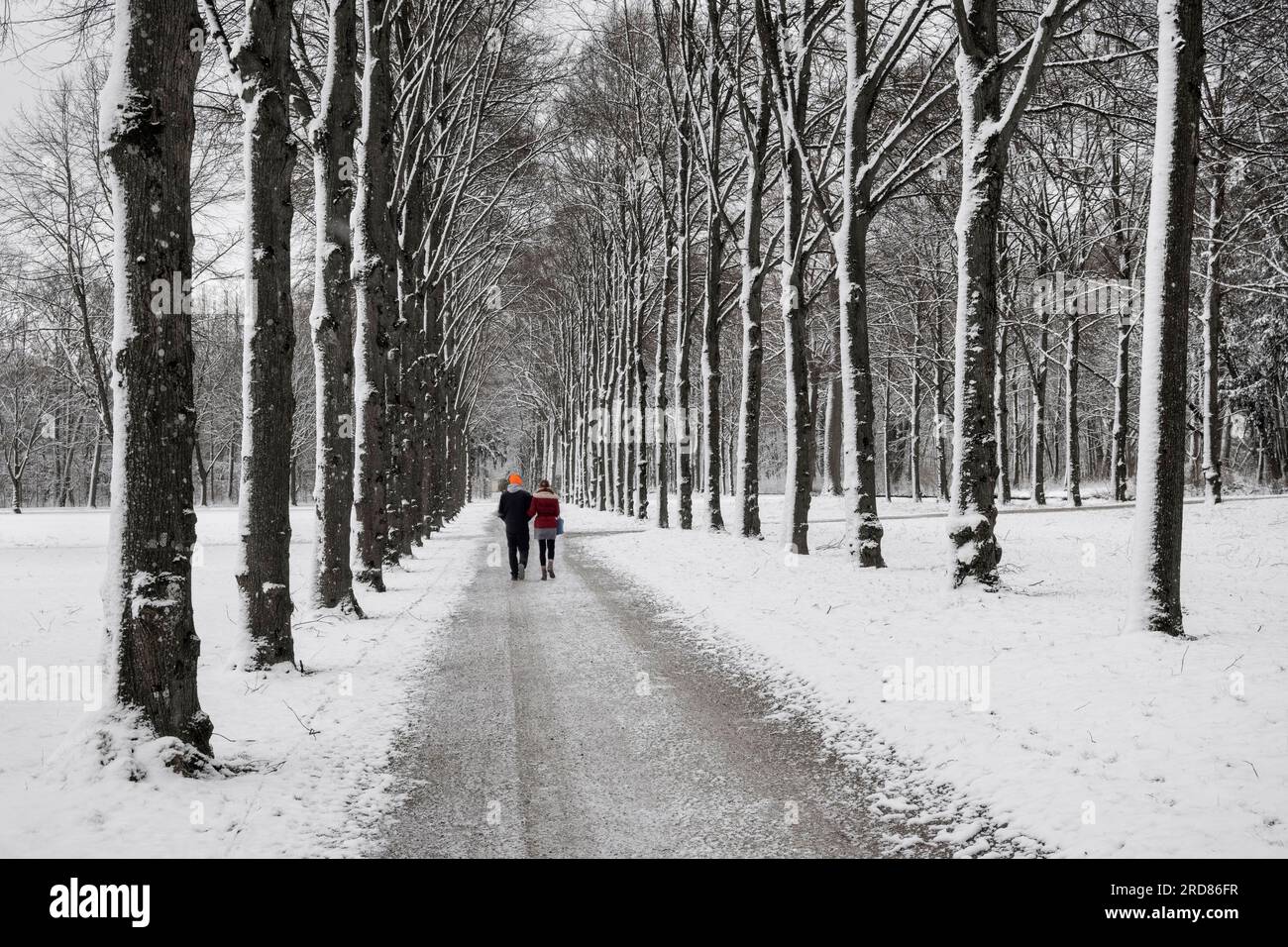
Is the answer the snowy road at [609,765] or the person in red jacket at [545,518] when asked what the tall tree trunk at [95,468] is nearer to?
the person in red jacket at [545,518]

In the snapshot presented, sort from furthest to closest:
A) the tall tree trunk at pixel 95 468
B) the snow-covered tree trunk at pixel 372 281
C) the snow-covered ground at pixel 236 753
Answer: the tall tree trunk at pixel 95 468 < the snow-covered tree trunk at pixel 372 281 < the snow-covered ground at pixel 236 753

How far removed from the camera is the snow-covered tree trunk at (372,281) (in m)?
11.2

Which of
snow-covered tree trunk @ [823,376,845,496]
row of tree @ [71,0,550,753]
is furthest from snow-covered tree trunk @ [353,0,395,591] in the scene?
snow-covered tree trunk @ [823,376,845,496]

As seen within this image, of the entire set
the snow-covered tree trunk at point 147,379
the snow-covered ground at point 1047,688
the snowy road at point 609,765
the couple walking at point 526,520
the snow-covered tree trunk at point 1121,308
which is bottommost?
the snowy road at point 609,765

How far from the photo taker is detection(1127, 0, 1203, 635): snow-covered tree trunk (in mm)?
7168

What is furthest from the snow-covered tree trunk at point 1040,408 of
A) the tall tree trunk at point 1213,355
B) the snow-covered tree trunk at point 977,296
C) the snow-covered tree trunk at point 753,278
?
the snow-covered tree trunk at point 977,296

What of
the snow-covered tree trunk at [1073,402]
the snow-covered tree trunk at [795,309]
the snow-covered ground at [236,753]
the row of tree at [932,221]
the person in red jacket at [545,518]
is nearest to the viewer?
the snow-covered ground at [236,753]

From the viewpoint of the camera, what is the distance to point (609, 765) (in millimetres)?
5176

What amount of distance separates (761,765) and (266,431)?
5.24 metres

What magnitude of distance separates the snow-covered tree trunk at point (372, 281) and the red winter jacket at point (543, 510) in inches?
121

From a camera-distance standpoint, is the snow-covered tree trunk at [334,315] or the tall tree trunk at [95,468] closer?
→ the snow-covered tree trunk at [334,315]

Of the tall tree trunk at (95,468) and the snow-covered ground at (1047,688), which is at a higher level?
the tall tree trunk at (95,468)
